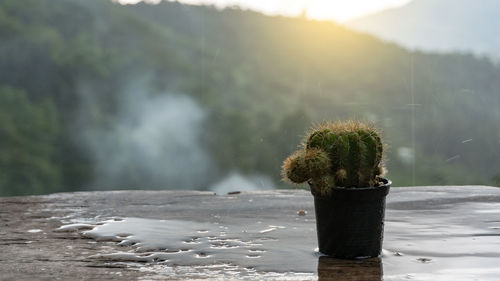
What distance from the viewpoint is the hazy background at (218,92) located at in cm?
3216

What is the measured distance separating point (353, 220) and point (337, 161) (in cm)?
34

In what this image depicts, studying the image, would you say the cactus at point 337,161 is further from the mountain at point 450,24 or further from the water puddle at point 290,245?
the mountain at point 450,24

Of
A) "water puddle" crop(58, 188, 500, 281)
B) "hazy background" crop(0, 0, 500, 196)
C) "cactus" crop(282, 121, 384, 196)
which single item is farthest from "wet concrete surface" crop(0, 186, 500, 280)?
"hazy background" crop(0, 0, 500, 196)

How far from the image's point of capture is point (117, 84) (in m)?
38.2

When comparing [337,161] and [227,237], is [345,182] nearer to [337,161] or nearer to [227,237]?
[337,161]

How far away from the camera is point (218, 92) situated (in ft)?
131

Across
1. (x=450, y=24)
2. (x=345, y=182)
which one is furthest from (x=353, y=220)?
(x=450, y=24)

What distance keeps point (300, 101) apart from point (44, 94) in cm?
1518

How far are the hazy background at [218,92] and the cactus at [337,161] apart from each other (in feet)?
84.1

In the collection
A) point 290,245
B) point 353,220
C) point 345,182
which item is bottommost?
point 290,245

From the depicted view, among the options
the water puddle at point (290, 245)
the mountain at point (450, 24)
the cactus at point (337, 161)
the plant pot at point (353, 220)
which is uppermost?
the mountain at point (450, 24)

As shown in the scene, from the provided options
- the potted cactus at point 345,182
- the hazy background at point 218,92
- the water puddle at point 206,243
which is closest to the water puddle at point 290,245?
the water puddle at point 206,243

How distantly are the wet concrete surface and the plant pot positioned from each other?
0.28ft

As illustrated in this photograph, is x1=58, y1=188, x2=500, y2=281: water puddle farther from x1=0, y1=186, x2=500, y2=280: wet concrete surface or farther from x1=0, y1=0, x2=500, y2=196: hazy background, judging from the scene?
x1=0, y1=0, x2=500, y2=196: hazy background
